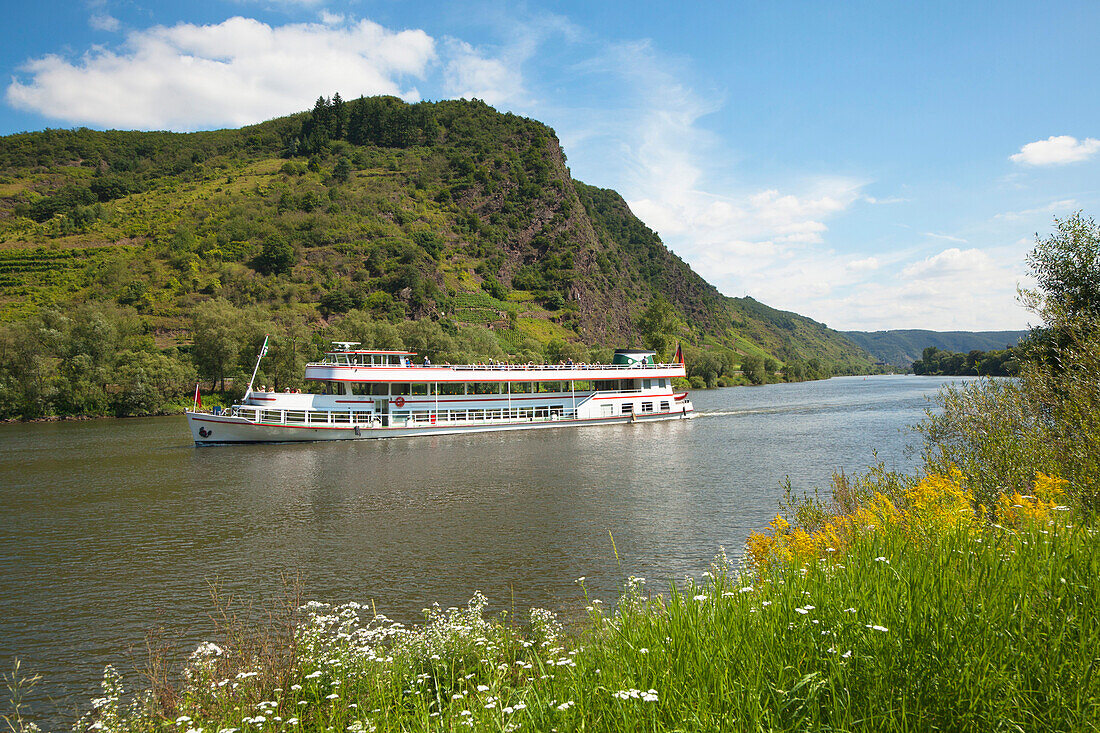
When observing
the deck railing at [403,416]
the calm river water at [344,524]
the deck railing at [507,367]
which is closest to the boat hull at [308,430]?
the deck railing at [403,416]

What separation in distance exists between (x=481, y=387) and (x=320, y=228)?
87481 mm

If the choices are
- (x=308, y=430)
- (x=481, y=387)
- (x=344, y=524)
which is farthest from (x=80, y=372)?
(x=344, y=524)

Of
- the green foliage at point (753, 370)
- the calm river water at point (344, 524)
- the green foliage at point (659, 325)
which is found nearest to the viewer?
the calm river water at point (344, 524)

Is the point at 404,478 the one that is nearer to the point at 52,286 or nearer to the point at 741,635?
the point at 741,635

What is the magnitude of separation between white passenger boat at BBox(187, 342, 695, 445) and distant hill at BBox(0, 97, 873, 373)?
49.0 metres

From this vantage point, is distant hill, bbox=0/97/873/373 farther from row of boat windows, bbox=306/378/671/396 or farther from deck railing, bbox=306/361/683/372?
deck railing, bbox=306/361/683/372

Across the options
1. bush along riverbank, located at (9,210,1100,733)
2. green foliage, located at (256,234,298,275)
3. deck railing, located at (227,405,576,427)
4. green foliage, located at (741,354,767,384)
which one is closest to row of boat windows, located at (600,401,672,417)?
deck railing, located at (227,405,576,427)

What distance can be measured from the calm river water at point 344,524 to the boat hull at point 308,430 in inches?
53.9

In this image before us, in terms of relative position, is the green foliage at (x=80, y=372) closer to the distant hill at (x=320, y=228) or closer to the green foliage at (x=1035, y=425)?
the distant hill at (x=320, y=228)

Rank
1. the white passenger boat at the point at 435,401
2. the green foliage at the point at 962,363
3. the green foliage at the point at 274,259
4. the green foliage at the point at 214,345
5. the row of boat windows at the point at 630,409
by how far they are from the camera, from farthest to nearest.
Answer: the green foliage at the point at 274,259 < the green foliage at the point at 962,363 < the green foliage at the point at 214,345 < the row of boat windows at the point at 630,409 < the white passenger boat at the point at 435,401

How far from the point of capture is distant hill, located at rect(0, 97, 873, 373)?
97.3 metres

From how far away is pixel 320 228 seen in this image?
4774 inches

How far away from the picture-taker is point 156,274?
96.9 metres

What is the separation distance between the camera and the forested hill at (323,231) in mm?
96500
